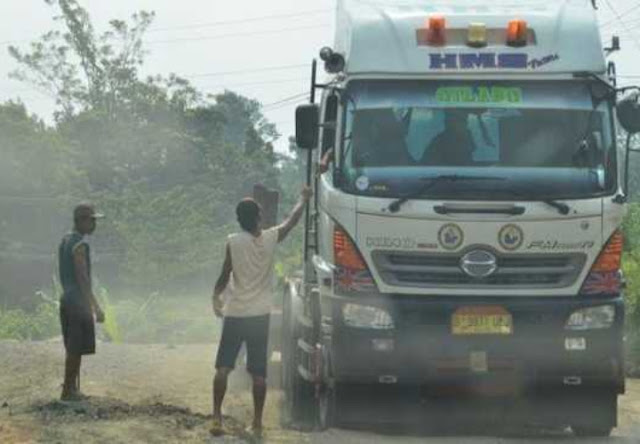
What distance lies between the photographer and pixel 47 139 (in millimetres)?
44375

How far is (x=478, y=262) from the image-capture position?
7258mm

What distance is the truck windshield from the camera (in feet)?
24.2

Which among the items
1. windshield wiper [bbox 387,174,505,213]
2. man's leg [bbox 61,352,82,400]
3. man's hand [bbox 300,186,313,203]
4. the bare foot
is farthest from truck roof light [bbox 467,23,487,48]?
man's leg [bbox 61,352,82,400]

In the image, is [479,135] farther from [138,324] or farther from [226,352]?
[138,324]

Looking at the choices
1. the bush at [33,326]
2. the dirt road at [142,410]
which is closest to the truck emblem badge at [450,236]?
the dirt road at [142,410]

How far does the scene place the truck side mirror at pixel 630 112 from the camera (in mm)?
7555

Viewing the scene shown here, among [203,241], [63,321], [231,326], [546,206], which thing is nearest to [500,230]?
[546,206]

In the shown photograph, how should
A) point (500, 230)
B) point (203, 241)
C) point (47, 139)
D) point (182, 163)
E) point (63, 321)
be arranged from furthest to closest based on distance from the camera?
point (182, 163), point (47, 139), point (203, 241), point (63, 321), point (500, 230)

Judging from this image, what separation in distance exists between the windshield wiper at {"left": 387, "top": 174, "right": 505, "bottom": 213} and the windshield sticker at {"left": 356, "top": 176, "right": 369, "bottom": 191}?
0.79 ft

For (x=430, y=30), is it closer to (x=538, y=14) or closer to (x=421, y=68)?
(x=421, y=68)

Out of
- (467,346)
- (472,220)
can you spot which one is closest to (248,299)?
(467,346)

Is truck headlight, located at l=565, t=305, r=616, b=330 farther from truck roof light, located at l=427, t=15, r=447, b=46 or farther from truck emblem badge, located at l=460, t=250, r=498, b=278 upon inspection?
truck roof light, located at l=427, t=15, r=447, b=46

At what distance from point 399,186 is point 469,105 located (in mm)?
871

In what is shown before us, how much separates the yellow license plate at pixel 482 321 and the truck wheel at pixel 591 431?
1269 mm
